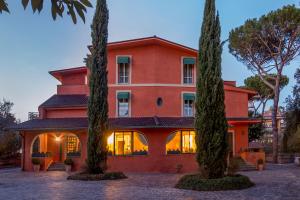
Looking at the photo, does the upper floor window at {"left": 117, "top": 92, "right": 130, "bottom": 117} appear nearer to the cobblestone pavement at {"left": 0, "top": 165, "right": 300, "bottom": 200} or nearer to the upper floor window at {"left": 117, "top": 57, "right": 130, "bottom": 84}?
the upper floor window at {"left": 117, "top": 57, "right": 130, "bottom": 84}

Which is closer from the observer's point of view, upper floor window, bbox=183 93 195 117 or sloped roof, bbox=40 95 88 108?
upper floor window, bbox=183 93 195 117

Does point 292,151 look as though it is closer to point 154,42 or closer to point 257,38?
point 257,38

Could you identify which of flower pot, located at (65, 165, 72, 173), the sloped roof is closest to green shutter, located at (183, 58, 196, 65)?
the sloped roof

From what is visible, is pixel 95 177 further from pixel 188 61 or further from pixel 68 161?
pixel 188 61

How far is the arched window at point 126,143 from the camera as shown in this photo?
25.3 metres

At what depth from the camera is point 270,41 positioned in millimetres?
32219

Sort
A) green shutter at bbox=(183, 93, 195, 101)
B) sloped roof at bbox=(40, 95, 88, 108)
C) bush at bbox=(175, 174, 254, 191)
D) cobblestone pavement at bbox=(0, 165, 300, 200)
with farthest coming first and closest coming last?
sloped roof at bbox=(40, 95, 88, 108) → green shutter at bbox=(183, 93, 195, 101) → bush at bbox=(175, 174, 254, 191) → cobblestone pavement at bbox=(0, 165, 300, 200)

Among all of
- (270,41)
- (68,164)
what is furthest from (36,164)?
(270,41)

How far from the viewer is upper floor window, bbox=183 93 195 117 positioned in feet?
88.8

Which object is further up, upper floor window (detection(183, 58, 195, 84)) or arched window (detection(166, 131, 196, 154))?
upper floor window (detection(183, 58, 195, 84))

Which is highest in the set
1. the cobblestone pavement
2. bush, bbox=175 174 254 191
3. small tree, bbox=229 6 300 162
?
small tree, bbox=229 6 300 162

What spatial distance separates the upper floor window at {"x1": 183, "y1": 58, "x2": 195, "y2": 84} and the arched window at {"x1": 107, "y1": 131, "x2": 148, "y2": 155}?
5.29m

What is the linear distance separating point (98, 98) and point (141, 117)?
242 inches

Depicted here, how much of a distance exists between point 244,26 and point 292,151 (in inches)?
493
